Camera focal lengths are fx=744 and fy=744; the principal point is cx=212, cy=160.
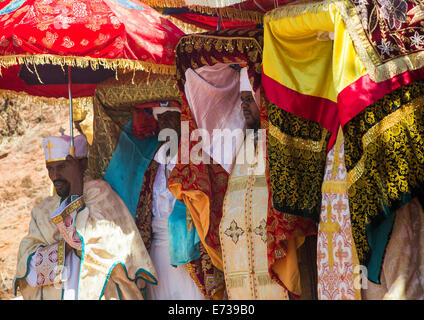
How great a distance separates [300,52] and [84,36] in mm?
1922

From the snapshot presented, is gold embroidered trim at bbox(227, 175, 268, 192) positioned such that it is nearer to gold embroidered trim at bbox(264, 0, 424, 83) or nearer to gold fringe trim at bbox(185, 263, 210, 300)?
gold fringe trim at bbox(185, 263, 210, 300)

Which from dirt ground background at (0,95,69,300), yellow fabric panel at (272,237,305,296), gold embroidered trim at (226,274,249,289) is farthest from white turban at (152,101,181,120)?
dirt ground background at (0,95,69,300)

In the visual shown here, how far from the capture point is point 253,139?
18.9ft

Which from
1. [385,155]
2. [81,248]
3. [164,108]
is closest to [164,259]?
[81,248]

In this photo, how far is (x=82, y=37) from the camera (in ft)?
19.6

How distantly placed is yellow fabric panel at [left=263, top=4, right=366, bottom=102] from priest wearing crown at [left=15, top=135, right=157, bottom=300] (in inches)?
86.0

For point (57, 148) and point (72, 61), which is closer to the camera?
→ point (72, 61)

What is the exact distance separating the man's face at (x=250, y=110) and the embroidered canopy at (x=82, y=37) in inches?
29.9

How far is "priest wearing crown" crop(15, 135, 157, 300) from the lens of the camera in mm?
6316

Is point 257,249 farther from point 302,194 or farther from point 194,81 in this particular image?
point 194,81

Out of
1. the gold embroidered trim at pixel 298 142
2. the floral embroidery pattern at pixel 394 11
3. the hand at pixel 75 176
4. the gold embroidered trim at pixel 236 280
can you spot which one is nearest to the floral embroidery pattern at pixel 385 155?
the floral embroidery pattern at pixel 394 11

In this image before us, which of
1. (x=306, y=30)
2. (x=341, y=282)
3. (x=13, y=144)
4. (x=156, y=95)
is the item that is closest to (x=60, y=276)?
(x=156, y=95)

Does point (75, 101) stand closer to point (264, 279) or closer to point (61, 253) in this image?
point (61, 253)

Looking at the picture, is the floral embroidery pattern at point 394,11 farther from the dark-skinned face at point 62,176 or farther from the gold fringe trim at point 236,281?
the dark-skinned face at point 62,176
